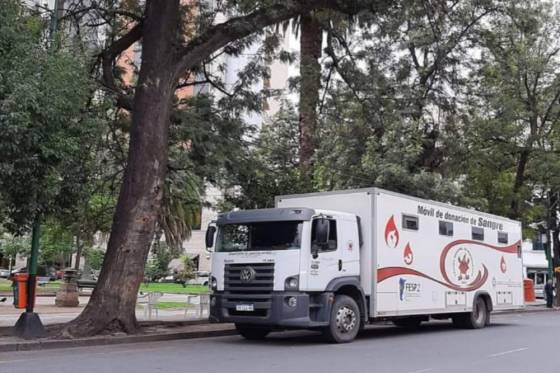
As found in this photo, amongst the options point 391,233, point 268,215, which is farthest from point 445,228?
point 268,215

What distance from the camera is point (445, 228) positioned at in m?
18.0

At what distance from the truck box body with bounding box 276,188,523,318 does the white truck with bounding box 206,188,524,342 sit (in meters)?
0.02

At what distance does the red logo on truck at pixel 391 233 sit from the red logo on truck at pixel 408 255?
1.53 ft

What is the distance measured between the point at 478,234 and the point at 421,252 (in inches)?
142

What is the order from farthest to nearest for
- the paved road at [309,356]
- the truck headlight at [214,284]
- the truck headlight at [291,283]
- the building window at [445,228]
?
1. the building window at [445,228]
2. the truck headlight at [214,284]
3. the truck headlight at [291,283]
4. the paved road at [309,356]

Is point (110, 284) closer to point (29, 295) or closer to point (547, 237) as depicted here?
point (29, 295)

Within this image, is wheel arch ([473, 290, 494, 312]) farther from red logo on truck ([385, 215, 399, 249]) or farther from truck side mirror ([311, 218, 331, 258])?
truck side mirror ([311, 218, 331, 258])

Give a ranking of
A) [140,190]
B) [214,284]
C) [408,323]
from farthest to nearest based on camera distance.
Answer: [408,323], [140,190], [214,284]

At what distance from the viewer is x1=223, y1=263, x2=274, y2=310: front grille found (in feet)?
47.2

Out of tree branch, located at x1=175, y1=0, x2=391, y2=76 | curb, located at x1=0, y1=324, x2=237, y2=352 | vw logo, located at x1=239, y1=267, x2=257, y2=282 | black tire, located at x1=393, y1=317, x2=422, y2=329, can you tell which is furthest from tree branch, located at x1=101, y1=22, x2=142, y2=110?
black tire, located at x1=393, y1=317, x2=422, y2=329

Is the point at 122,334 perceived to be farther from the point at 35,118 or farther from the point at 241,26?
the point at 241,26

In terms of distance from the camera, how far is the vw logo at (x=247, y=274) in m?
14.6

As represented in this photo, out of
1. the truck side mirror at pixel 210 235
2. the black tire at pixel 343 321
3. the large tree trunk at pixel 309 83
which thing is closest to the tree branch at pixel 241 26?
the large tree trunk at pixel 309 83

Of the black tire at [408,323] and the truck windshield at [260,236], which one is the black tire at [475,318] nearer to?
the black tire at [408,323]
